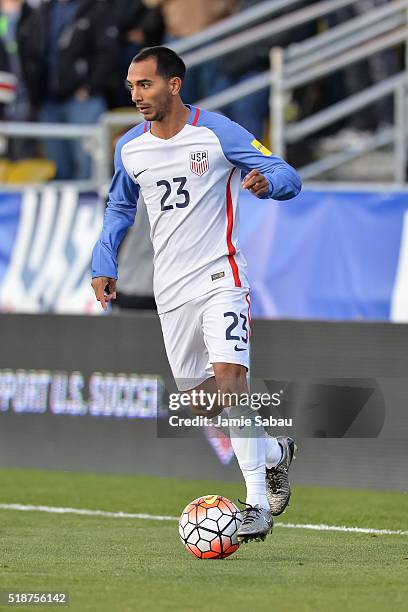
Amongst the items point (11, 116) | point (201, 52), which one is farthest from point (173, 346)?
point (11, 116)

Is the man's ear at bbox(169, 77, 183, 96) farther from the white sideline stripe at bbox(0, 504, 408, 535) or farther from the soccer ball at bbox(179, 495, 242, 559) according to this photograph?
the white sideline stripe at bbox(0, 504, 408, 535)

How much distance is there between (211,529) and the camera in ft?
22.4

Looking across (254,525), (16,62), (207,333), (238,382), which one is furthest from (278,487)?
(16,62)

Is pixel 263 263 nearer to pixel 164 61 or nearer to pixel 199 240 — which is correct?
pixel 199 240

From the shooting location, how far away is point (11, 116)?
16500mm

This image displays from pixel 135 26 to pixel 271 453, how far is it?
8336 mm

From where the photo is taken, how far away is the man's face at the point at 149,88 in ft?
23.5

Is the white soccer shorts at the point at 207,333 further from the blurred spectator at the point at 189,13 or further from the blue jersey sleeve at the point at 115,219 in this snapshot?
the blurred spectator at the point at 189,13

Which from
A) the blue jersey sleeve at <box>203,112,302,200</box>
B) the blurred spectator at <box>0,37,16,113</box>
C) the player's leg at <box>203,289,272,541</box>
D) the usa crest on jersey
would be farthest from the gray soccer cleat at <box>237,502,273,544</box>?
the blurred spectator at <box>0,37,16,113</box>

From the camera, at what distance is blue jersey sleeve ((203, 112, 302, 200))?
6.95 metres

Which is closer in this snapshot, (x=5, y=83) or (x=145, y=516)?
(x=145, y=516)

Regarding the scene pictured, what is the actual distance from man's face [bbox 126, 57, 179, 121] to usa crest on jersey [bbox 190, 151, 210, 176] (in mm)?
269

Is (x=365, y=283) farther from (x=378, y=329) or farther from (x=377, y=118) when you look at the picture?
(x=377, y=118)

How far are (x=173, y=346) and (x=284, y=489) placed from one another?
3.09 feet
